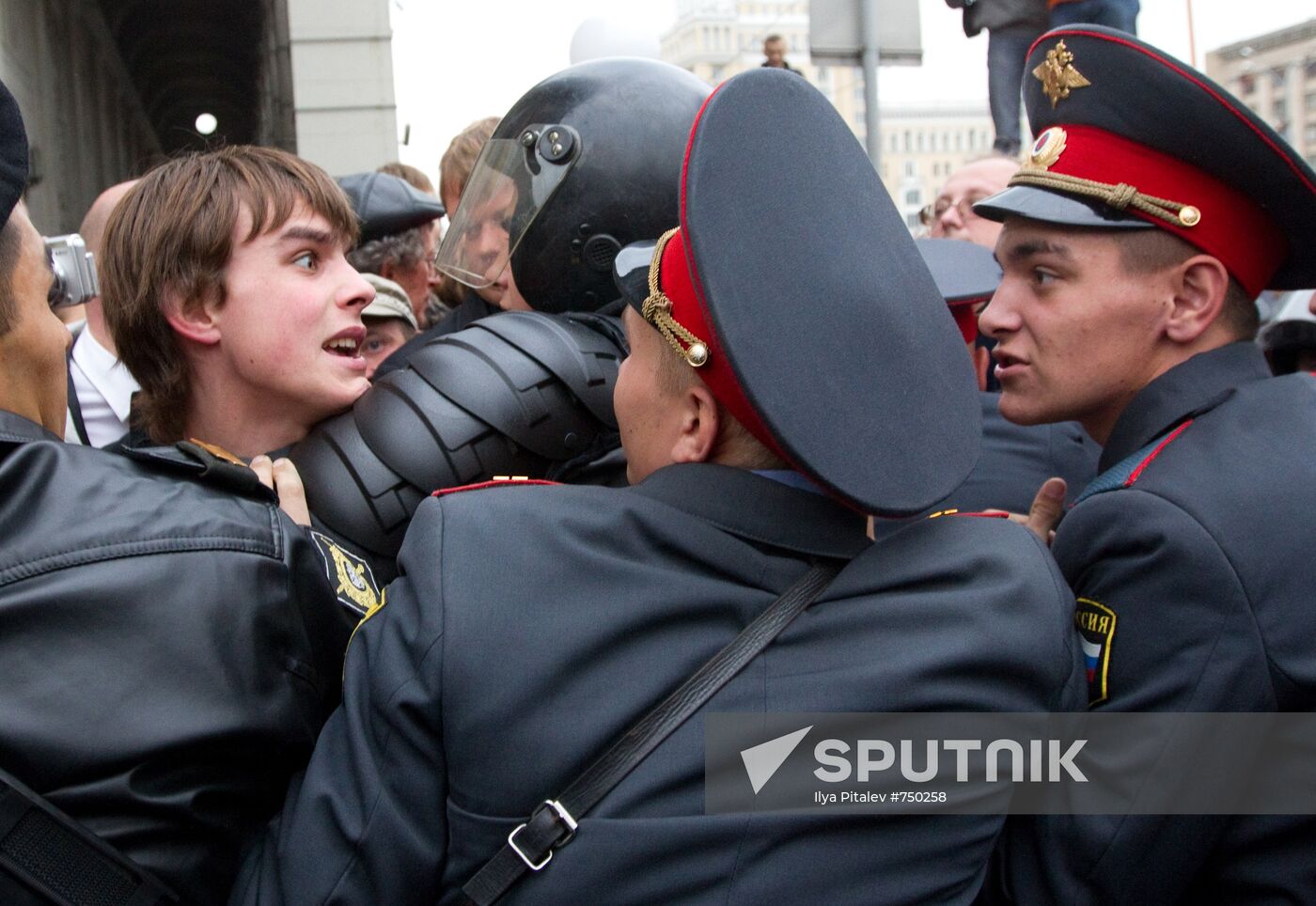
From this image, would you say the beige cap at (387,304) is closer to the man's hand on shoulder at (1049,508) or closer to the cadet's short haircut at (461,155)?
the cadet's short haircut at (461,155)

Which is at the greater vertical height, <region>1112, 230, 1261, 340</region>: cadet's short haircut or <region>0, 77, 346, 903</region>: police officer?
<region>1112, 230, 1261, 340</region>: cadet's short haircut

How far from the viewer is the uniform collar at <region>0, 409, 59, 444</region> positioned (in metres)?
1.39

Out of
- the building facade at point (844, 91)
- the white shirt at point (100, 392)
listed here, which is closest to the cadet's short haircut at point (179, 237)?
the white shirt at point (100, 392)

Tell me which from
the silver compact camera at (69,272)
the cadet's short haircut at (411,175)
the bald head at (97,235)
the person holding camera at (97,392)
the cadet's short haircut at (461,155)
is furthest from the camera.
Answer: the cadet's short haircut at (411,175)

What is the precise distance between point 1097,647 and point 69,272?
1.54 metres

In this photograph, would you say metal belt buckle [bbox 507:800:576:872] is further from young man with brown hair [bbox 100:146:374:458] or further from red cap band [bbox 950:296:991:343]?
red cap band [bbox 950:296:991:343]

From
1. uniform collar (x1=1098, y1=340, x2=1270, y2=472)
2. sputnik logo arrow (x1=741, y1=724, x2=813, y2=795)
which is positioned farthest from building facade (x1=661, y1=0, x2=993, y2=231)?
sputnik logo arrow (x1=741, y1=724, x2=813, y2=795)

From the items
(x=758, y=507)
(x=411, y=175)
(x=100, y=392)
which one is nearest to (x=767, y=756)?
(x=758, y=507)

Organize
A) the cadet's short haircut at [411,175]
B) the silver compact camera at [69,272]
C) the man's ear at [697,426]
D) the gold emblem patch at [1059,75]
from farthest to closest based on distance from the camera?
the cadet's short haircut at [411,175] < the gold emblem patch at [1059,75] < the silver compact camera at [69,272] < the man's ear at [697,426]

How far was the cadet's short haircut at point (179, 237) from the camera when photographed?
211 centimetres

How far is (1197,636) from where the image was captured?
1.59 metres

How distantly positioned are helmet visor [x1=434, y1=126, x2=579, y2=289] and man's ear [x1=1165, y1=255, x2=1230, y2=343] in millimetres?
1130

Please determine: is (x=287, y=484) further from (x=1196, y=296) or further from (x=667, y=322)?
(x=1196, y=296)

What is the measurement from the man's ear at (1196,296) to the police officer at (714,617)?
718 millimetres
